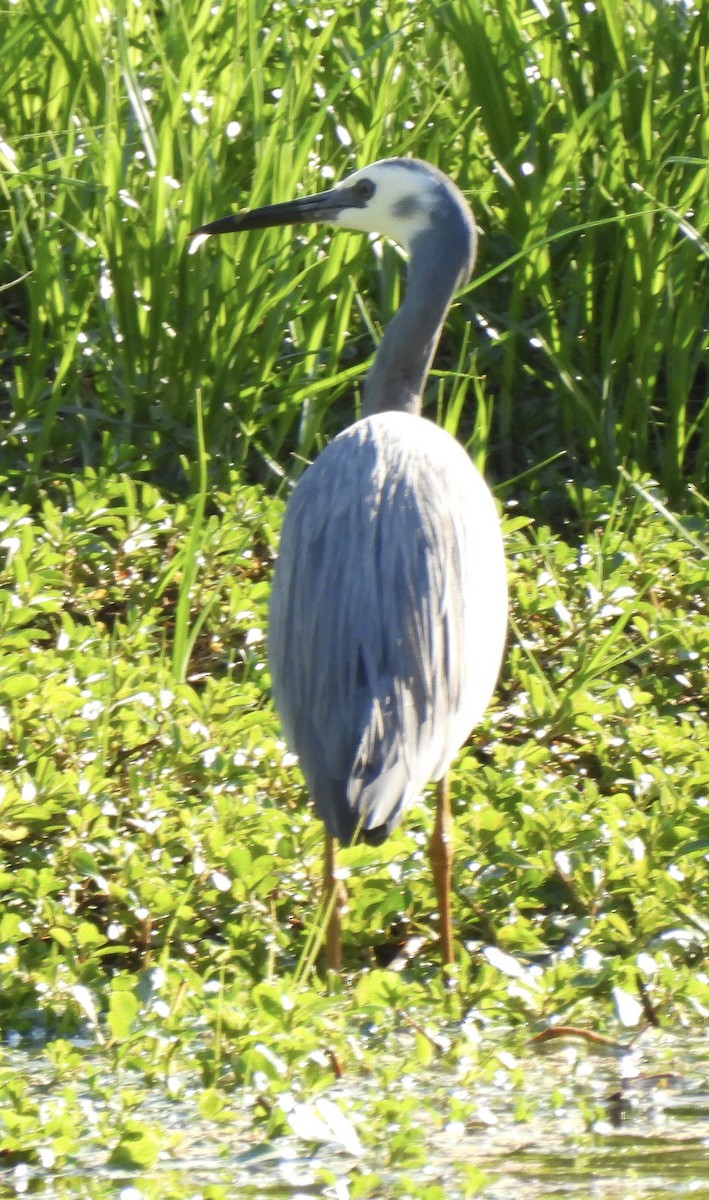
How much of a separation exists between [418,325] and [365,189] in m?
0.41

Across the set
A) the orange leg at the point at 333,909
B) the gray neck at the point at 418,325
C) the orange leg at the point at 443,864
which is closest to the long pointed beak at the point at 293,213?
the gray neck at the point at 418,325

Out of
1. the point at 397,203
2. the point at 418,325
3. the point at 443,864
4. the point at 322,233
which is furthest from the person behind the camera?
the point at 322,233

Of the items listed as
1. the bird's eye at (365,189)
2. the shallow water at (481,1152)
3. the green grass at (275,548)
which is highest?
the bird's eye at (365,189)

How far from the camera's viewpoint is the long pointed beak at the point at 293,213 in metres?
A: 4.21

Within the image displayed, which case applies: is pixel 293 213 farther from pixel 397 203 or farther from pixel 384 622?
pixel 384 622

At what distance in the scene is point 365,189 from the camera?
13.7 ft

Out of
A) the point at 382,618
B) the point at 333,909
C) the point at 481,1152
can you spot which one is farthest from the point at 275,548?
the point at 481,1152

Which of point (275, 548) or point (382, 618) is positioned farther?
point (275, 548)

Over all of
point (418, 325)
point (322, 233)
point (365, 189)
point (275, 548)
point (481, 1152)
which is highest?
point (365, 189)

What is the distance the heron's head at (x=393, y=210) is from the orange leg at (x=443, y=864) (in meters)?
1.33

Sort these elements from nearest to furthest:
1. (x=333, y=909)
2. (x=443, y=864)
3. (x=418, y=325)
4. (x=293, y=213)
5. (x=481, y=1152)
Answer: (x=481, y=1152) → (x=333, y=909) → (x=443, y=864) → (x=418, y=325) → (x=293, y=213)

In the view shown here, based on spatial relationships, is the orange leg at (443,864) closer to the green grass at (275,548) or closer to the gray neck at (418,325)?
the green grass at (275,548)

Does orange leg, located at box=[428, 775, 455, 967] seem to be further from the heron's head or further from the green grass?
the heron's head

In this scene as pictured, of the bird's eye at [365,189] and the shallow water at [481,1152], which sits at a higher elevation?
the bird's eye at [365,189]
